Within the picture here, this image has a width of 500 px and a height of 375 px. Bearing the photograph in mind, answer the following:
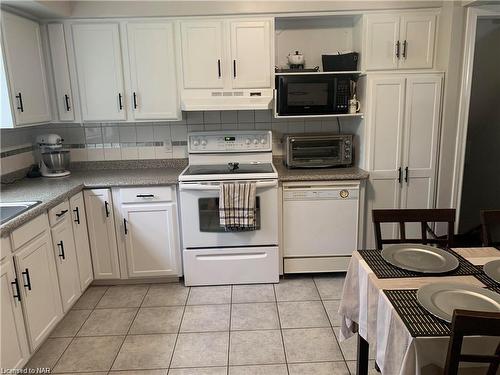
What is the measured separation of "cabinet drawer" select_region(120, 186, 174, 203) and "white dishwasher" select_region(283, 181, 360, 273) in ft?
3.07

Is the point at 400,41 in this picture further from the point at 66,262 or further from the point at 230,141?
the point at 66,262

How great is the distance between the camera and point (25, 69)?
111 inches

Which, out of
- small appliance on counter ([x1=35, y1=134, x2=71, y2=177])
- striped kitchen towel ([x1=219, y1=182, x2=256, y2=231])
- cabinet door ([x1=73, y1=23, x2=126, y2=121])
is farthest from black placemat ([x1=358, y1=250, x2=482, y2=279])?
small appliance on counter ([x1=35, y1=134, x2=71, y2=177])

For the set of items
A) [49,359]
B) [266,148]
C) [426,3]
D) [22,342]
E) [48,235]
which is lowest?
[49,359]

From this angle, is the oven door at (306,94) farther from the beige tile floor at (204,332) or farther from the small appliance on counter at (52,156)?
the small appliance on counter at (52,156)

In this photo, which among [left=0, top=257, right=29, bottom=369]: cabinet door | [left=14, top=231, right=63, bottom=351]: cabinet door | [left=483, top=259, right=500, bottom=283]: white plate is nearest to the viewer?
[left=483, top=259, right=500, bottom=283]: white plate

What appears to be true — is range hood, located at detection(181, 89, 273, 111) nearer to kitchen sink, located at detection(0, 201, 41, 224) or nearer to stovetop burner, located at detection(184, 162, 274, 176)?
stovetop burner, located at detection(184, 162, 274, 176)

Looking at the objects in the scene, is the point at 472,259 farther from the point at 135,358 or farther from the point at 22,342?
the point at 22,342

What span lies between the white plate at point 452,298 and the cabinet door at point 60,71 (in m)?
2.94

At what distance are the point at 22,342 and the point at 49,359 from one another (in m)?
0.29

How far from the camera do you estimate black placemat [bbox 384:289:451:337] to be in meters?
1.22

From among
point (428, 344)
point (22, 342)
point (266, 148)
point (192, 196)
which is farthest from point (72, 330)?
point (428, 344)

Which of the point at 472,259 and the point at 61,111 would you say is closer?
the point at 472,259

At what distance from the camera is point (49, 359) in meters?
2.33
